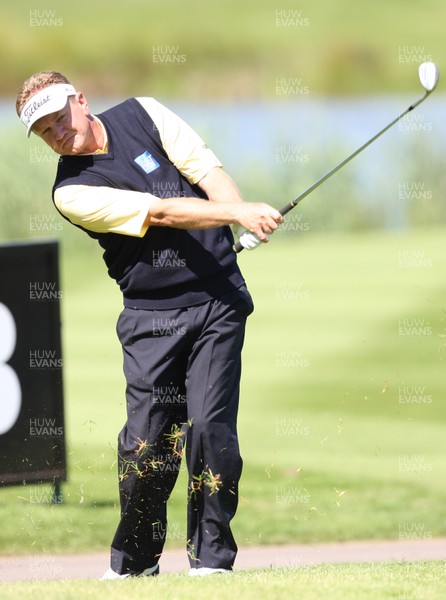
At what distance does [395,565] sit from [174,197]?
5.62 feet

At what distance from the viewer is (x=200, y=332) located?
17.3 ft

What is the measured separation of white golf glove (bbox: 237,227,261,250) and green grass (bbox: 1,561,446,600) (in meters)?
1.27

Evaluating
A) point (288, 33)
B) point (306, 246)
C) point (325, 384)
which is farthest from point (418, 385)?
point (288, 33)

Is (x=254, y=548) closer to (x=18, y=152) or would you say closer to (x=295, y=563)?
(x=295, y=563)

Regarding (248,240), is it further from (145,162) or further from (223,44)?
(223,44)

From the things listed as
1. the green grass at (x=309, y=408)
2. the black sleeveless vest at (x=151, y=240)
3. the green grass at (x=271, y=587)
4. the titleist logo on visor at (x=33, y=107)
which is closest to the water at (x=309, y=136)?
the green grass at (x=309, y=408)

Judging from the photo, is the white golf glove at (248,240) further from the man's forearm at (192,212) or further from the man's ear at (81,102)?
the man's ear at (81,102)

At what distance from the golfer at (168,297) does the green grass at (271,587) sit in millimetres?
577

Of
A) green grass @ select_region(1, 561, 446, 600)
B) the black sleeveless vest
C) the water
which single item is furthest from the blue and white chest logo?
the water

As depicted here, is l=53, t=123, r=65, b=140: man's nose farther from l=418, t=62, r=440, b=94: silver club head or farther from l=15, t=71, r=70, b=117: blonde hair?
l=418, t=62, r=440, b=94: silver club head

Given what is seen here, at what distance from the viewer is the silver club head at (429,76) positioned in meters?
5.48

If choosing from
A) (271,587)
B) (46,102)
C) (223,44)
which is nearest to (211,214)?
(46,102)

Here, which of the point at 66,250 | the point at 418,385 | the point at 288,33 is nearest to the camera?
the point at 418,385

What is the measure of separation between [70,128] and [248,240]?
2.73ft
